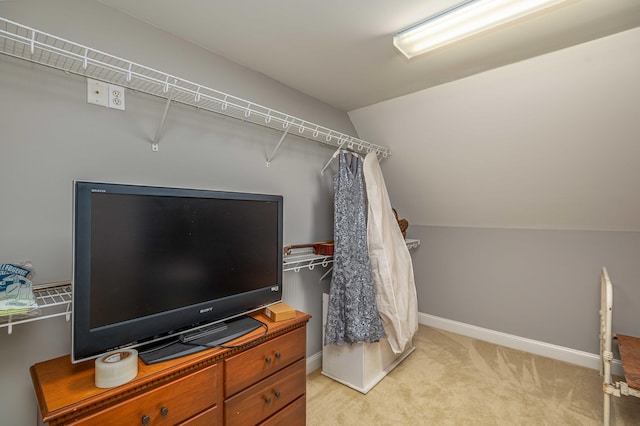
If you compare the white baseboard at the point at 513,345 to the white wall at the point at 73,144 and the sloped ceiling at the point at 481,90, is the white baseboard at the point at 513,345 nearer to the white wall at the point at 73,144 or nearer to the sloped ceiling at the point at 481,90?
the sloped ceiling at the point at 481,90

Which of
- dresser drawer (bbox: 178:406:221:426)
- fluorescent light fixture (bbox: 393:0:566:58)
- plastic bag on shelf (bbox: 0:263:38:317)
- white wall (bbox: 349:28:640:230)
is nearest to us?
plastic bag on shelf (bbox: 0:263:38:317)

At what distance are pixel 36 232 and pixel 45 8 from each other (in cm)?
89

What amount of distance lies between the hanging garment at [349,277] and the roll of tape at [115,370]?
1.31 metres

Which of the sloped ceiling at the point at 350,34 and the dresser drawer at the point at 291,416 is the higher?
the sloped ceiling at the point at 350,34

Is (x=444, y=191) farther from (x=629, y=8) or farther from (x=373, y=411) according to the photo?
(x=373, y=411)

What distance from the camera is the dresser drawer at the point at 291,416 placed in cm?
142

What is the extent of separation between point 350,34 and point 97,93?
1.21 meters

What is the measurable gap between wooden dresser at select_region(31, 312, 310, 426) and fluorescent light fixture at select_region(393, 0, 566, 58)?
4.98 feet

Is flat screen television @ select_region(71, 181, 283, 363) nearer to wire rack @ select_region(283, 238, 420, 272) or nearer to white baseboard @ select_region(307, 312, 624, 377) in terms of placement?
wire rack @ select_region(283, 238, 420, 272)

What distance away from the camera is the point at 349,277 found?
81.0 inches

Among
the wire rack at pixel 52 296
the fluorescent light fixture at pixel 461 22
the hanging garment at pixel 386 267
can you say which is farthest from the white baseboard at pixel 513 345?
the fluorescent light fixture at pixel 461 22

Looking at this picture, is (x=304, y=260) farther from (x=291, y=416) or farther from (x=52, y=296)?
(x=52, y=296)

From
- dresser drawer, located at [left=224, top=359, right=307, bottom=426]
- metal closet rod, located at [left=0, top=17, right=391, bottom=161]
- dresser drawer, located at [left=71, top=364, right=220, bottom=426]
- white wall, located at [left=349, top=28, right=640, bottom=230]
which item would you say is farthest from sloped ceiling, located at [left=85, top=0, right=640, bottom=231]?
dresser drawer, located at [left=224, top=359, right=307, bottom=426]

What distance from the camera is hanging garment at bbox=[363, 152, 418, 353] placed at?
6.98 feet
